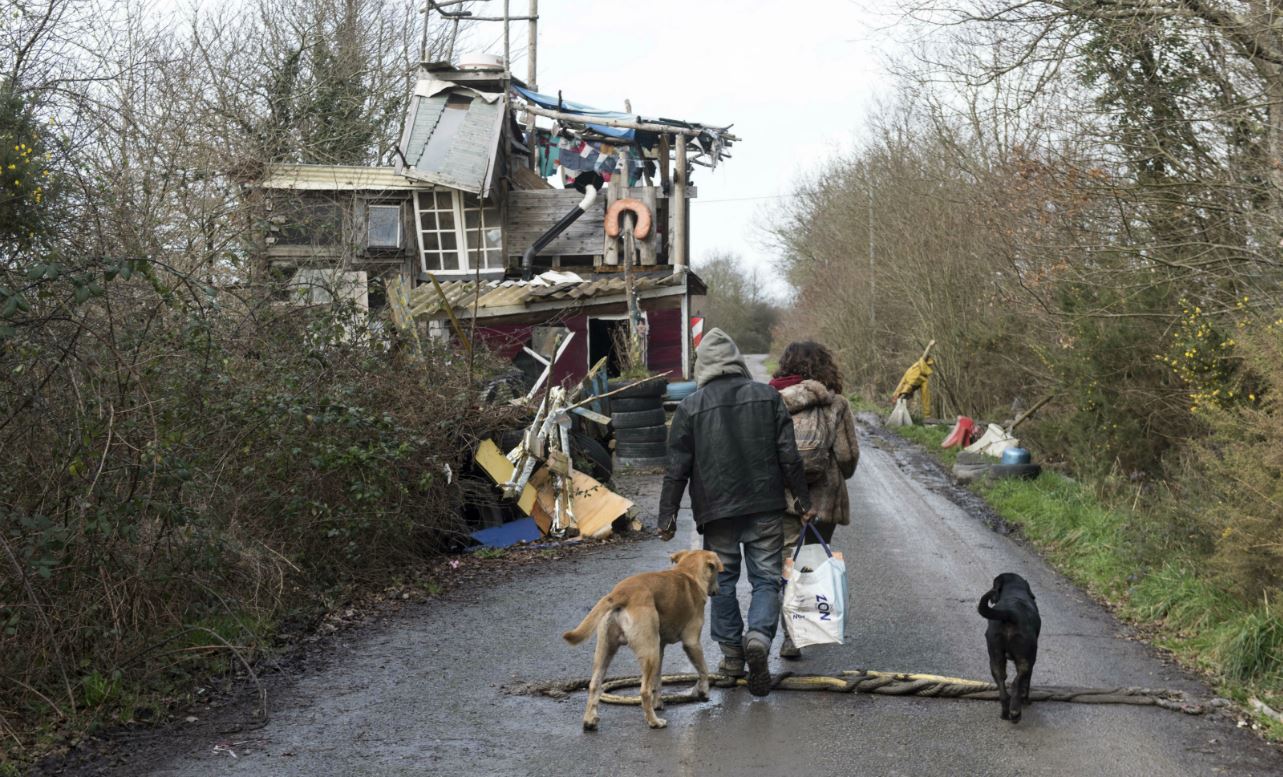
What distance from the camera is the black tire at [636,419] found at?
61.3ft

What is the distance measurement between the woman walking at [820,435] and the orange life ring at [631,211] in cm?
1981

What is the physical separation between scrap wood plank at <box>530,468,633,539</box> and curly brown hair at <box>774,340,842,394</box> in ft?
16.6

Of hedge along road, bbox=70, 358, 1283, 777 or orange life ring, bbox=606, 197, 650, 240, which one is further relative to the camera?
orange life ring, bbox=606, 197, 650, 240

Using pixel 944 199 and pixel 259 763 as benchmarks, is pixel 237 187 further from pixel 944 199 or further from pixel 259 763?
pixel 944 199

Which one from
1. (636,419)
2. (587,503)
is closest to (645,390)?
(636,419)

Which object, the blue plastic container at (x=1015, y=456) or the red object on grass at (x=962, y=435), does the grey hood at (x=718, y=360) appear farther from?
the red object on grass at (x=962, y=435)

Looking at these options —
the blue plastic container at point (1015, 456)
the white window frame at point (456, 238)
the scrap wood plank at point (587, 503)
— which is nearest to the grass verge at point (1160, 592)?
the blue plastic container at point (1015, 456)

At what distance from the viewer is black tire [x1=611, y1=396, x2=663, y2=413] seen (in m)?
18.6

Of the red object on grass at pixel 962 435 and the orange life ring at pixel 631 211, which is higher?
the orange life ring at pixel 631 211

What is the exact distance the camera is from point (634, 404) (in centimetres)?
1862

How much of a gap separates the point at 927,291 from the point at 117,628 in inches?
907

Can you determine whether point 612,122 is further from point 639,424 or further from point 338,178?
point 639,424

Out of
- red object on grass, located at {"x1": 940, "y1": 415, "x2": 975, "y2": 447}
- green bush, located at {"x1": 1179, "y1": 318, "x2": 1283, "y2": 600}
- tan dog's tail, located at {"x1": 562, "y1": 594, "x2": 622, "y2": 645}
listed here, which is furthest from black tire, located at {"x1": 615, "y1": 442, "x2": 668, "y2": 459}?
tan dog's tail, located at {"x1": 562, "y1": 594, "x2": 622, "y2": 645}

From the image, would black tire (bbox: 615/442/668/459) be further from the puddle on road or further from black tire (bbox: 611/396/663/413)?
the puddle on road
